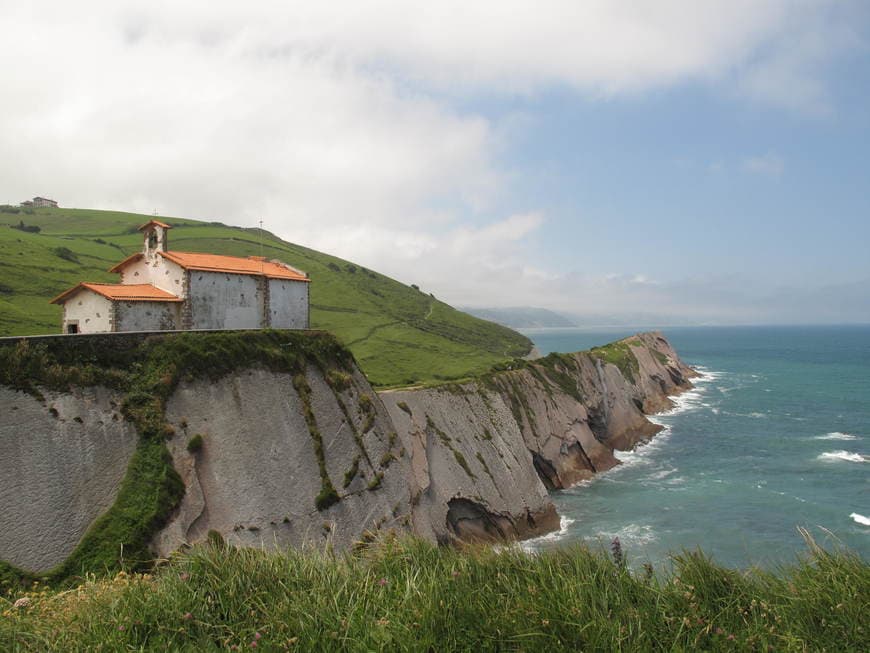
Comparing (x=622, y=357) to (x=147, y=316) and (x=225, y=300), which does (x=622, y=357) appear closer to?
(x=225, y=300)

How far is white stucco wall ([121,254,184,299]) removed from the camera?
3356 centimetres

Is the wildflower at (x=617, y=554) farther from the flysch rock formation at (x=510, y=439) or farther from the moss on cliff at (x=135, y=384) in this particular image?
the moss on cliff at (x=135, y=384)

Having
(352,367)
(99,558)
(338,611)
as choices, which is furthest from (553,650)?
(352,367)

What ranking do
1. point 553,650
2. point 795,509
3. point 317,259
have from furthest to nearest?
point 317,259
point 795,509
point 553,650

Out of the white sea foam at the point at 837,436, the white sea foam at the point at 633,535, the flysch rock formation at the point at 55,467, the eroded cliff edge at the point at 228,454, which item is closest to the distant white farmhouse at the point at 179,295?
the eroded cliff edge at the point at 228,454

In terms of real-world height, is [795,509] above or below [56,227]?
below

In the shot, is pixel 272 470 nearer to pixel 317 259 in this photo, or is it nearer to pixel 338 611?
pixel 338 611

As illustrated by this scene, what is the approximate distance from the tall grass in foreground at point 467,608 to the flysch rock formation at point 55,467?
9.63 metres

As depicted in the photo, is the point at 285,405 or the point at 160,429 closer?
the point at 160,429

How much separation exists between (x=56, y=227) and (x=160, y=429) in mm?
168350

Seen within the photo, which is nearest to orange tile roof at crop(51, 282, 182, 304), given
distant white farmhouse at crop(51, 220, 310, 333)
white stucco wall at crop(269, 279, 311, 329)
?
distant white farmhouse at crop(51, 220, 310, 333)

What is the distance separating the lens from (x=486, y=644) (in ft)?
30.1

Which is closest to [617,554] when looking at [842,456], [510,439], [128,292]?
[128,292]

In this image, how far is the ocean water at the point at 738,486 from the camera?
3700 centimetres
